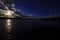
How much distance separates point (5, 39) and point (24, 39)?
224 centimetres

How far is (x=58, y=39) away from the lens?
17.0 meters

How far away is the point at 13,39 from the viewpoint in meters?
17.0

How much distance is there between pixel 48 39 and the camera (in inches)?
663

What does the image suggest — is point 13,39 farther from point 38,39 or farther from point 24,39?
point 38,39

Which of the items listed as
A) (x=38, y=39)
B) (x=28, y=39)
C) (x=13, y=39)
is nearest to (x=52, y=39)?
(x=38, y=39)

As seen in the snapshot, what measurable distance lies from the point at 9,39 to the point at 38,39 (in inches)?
135

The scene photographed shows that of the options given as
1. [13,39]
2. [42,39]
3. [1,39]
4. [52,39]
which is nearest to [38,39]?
[42,39]

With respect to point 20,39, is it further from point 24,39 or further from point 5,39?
point 5,39

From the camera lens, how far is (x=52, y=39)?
16.9 m

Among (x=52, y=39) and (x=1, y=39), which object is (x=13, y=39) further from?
(x=52, y=39)

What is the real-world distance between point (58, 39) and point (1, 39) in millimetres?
6695

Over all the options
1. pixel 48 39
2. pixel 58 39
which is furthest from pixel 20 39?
pixel 58 39

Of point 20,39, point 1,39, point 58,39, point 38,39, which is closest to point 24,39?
point 20,39

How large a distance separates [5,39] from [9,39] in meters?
0.47
